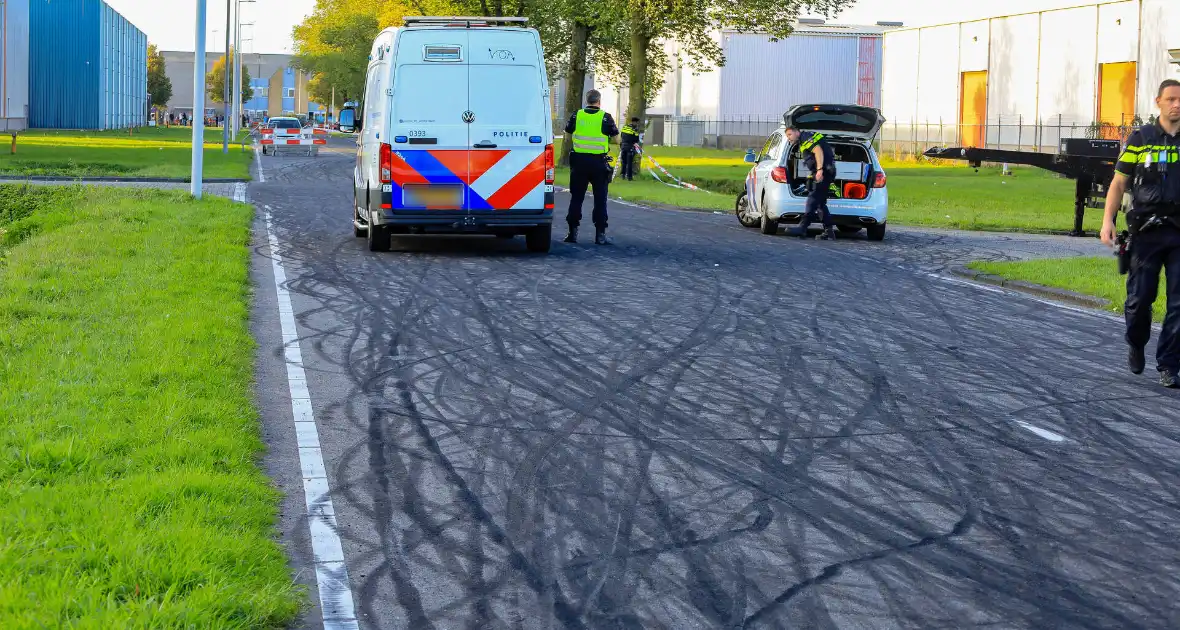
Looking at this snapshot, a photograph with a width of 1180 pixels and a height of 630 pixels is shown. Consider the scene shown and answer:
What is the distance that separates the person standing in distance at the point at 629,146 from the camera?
118 ft

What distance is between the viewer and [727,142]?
82.6m

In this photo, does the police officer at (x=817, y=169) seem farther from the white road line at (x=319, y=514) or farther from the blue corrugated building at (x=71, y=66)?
the blue corrugated building at (x=71, y=66)

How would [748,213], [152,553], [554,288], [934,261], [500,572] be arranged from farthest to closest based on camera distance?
[748,213]
[934,261]
[554,288]
[500,572]
[152,553]

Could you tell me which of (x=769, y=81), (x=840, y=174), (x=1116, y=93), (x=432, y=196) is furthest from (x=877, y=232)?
(x=769, y=81)

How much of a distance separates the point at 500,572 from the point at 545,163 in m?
11.2

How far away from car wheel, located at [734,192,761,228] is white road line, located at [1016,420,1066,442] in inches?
537

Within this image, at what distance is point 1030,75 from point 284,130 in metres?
30.0

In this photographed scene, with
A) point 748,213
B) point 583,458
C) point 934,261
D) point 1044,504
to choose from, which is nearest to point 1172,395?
point 1044,504

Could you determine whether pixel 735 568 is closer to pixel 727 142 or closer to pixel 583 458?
pixel 583 458

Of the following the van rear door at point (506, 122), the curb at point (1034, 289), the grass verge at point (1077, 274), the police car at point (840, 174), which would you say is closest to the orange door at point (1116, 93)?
the police car at point (840, 174)

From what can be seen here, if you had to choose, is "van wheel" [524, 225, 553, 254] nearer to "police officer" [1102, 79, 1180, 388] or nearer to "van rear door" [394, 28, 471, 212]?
"van rear door" [394, 28, 471, 212]

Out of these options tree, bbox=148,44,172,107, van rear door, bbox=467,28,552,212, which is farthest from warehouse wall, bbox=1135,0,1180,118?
tree, bbox=148,44,172,107

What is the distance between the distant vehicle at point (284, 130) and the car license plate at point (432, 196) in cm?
4208

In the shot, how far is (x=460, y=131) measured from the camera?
15734 millimetres
